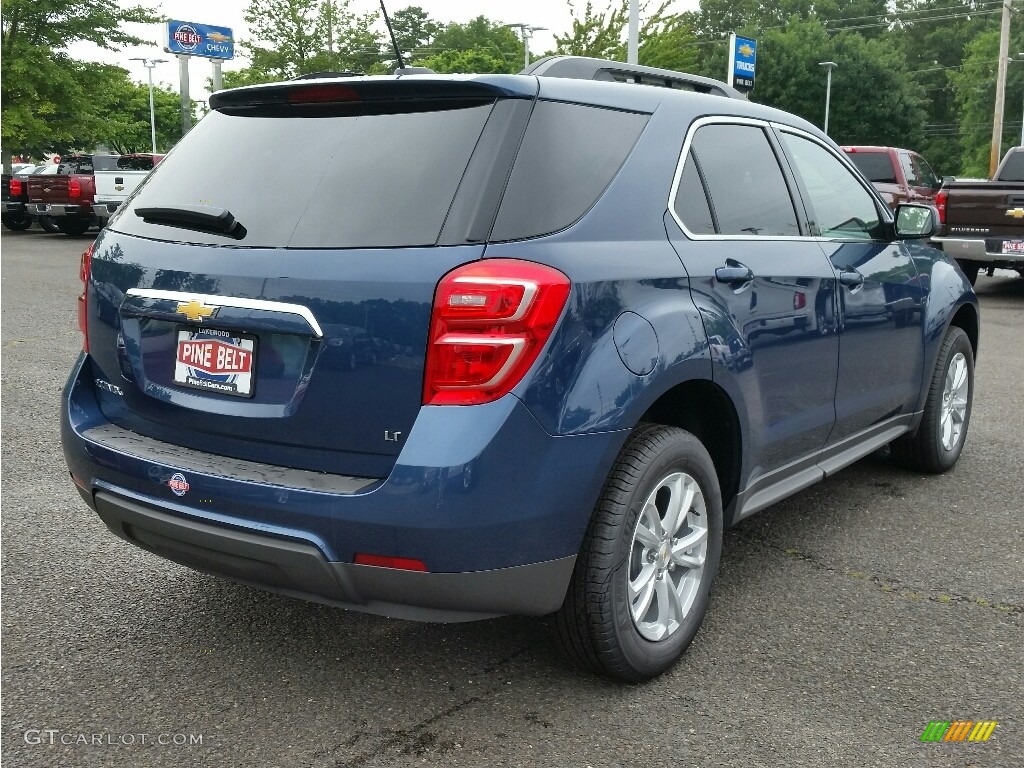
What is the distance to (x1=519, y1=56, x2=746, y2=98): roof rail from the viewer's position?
3.39 meters

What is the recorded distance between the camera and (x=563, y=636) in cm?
300

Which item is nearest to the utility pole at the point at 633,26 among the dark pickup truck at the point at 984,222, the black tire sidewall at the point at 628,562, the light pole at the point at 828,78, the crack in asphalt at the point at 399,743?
the dark pickup truck at the point at 984,222

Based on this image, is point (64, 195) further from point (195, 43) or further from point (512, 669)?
point (512, 669)

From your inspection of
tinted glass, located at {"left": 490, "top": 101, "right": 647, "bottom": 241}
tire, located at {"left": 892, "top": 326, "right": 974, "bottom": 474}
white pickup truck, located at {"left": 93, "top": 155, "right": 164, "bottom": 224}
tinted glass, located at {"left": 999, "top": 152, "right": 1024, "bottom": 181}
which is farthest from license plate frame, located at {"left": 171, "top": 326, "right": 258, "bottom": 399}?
white pickup truck, located at {"left": 93, "top": 155, "right": 164, "bottom": 224}

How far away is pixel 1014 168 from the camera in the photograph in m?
13.9

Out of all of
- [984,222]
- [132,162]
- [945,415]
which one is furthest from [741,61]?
[945,415]

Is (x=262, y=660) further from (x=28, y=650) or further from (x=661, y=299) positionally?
(x=661, y=299)

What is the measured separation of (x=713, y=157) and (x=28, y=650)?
2690mm

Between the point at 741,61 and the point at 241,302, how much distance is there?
1720 cm

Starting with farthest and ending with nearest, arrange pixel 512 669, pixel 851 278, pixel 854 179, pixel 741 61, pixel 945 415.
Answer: pixel 741 61, pixel 945 415, pixel 854 179, pixel 851 278, pixel 512 669

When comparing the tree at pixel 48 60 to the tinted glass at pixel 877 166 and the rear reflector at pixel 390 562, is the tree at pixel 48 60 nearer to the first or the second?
the tinted glass at pixel 877 166

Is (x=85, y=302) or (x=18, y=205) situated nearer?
(x=85, y=302)

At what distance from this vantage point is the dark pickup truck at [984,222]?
40.8ft

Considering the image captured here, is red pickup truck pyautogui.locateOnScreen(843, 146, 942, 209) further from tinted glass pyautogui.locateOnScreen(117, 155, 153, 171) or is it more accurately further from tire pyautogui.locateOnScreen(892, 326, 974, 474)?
tinted glass pyautogui.locateOnScreen(117, 155, 153, 171)
